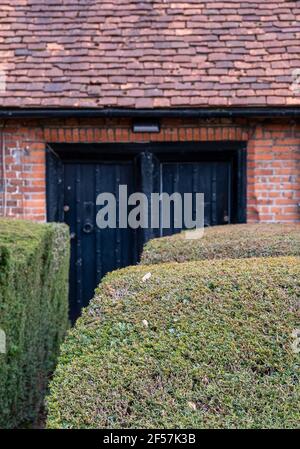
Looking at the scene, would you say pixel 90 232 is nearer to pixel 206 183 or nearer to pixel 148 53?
pixel 206 183

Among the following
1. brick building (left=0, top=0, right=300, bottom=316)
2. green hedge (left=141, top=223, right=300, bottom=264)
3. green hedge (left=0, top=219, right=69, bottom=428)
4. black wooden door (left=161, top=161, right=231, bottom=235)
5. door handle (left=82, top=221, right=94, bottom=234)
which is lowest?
green hedge (left=0, top=219, right=69, bottom=428)

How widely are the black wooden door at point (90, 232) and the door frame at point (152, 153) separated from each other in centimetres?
11

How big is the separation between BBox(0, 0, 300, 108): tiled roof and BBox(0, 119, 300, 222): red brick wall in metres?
0.35

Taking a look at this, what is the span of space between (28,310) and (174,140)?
293 centimetres

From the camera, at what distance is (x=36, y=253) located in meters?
4.13

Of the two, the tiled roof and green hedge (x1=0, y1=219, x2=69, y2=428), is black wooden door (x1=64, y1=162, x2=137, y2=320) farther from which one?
green hedge (x1=0, y1=219, x2=69, y2=428)

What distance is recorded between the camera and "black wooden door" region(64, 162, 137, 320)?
21.5ft

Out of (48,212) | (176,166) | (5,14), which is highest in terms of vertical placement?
(5,14)

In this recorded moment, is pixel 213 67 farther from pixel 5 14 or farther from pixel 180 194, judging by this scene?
pixel 5 14

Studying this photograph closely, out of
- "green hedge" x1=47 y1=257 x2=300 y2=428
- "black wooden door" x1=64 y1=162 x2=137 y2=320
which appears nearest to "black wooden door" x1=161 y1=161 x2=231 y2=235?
"black wooden door" x1=64 y1=162 x2=137 y2=320

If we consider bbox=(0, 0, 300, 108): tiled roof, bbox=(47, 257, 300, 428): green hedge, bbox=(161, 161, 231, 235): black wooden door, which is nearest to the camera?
bbox=(47, 257, 300, 428): green hedge
